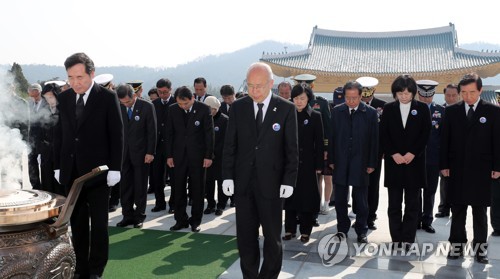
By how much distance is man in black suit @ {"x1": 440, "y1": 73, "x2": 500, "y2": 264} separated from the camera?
14.1ft

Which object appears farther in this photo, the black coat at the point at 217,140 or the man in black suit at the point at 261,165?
the black coat at the point at 217,140

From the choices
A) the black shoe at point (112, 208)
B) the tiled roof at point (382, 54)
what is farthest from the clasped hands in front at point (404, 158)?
the tiled roof at point (382, 54)

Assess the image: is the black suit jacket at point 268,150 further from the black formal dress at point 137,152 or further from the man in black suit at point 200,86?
the man in black suit at point 200,86

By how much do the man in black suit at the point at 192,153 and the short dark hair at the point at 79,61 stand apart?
6.50 feet

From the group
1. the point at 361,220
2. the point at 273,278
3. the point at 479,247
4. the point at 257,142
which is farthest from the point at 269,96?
the point at 479,247

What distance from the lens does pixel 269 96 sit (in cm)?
344

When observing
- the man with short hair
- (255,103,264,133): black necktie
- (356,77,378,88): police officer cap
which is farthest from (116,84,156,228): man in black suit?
(356,77,378,88): police officer cap

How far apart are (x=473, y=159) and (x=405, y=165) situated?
0.67 metres

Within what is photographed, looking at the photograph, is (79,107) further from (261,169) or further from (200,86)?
(200,86)

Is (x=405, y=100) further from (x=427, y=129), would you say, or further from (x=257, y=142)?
(x=257, y=142)

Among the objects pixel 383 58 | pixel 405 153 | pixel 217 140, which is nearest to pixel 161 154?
pixel 217 140

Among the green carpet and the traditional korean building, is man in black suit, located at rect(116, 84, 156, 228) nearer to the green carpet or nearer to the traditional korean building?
the green carpet

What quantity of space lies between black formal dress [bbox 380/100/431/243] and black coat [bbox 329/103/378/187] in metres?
0.17

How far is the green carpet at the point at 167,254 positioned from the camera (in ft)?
12.9
